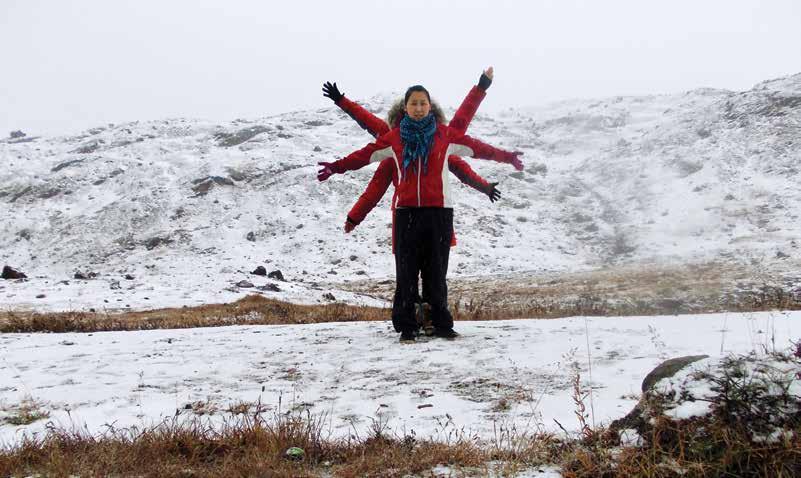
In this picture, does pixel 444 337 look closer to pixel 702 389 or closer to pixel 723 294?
pixel 702 389

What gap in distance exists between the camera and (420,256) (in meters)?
5.32

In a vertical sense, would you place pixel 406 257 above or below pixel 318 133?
below

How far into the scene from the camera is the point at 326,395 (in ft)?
11.1

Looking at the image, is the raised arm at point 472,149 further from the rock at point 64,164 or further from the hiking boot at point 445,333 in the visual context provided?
the rock at point 64,164

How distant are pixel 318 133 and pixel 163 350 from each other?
3787 cm

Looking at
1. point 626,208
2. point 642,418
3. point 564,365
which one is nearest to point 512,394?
point 564,365

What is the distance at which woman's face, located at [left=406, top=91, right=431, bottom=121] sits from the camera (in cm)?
511

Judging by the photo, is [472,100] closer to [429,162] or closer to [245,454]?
[429,162]

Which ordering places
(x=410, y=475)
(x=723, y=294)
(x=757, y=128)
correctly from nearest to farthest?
(x=410, y=475)
(x=723, y=294)
(x=757, y=128)

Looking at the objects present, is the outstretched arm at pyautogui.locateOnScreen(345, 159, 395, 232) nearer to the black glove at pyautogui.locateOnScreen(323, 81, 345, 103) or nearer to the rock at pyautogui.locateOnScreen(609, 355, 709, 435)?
the black glove at pyautogui.locateOnScreen(323, 81, 345, 103)

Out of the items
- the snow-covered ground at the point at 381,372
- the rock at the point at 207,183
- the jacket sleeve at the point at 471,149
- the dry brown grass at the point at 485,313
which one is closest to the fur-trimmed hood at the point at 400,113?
the jacket sleeve at the point at 471,149

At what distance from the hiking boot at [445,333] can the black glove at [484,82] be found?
2.36 metres

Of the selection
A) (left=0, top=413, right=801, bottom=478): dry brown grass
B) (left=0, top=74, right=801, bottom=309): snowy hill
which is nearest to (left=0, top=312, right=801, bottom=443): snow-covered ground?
(left=0, top=413, right=801, bottom=478): dry brown grass

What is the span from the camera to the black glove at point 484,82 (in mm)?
5352
